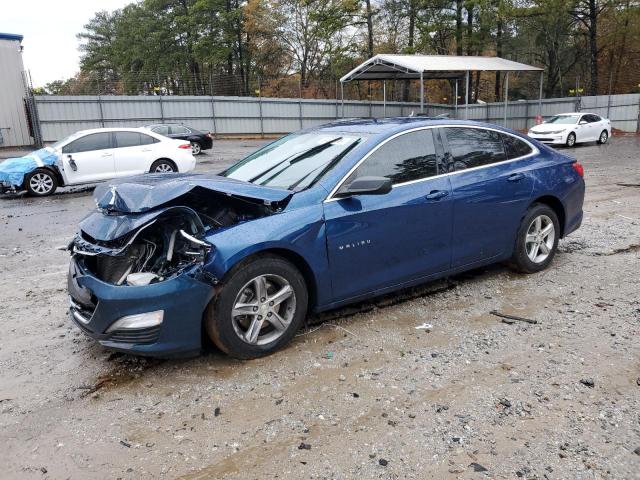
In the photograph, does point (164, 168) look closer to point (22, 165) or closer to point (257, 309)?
point (22, 165)

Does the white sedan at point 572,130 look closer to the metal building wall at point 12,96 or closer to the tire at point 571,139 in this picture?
the tire at point 571,139

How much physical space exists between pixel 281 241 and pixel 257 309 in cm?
50

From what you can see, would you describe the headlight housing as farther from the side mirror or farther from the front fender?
the side mirror

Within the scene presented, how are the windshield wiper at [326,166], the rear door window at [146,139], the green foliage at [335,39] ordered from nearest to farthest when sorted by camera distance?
1. the windshield wiper at [326,166]
2. the rear door window at [146,139]
3. the green foliage at [335,39]

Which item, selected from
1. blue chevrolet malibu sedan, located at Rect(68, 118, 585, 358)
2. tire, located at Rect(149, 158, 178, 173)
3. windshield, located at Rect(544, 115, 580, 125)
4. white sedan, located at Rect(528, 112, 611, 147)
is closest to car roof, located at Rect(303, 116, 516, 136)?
blue chevrolet malibu sedan, located at Rect(68, 118, 585, 358)

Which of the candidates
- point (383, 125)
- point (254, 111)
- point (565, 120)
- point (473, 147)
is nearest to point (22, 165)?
point (383, 125)

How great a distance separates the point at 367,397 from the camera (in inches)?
131

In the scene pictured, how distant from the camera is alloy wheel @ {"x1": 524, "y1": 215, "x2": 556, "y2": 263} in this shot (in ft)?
17.7

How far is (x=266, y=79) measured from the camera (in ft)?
160

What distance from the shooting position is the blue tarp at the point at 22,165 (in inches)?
479

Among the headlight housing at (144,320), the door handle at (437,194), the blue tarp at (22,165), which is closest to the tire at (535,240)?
the door handle at (437,194)

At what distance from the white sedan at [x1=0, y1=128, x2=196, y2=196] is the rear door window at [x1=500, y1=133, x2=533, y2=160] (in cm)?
972

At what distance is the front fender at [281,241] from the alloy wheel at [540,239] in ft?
8.13

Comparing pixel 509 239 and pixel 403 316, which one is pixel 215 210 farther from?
pixel 509 239
